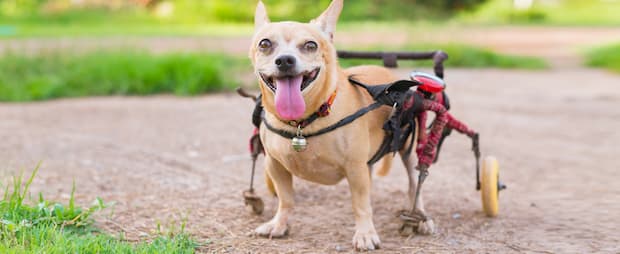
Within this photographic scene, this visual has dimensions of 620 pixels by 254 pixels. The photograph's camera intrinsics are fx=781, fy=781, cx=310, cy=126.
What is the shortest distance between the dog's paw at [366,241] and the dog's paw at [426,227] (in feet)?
1.30

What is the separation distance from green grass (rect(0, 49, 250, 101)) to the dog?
6084 millimetres

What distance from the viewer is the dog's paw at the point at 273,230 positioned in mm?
4152

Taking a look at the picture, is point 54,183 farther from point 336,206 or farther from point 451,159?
point 451,159

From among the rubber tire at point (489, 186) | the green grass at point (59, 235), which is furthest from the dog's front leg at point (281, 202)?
the rubber tire at point (489, 186)

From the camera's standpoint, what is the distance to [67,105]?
30.0ft

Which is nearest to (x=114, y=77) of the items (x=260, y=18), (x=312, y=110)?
(x=260, y=18)

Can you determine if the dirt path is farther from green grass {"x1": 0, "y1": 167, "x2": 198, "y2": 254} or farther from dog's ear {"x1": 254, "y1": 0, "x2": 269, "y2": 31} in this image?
dog's ear {"x1": 254, "y1": 0, "x2": 269, "y2": 31}

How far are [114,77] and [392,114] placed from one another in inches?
270

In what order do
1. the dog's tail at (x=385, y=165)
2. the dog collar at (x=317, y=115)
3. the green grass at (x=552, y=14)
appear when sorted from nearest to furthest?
1. the dog collar at (x=317, y=115)
2. the dog's tail at (x=385, y=165)
3. the green grass at (x=552, y=14)

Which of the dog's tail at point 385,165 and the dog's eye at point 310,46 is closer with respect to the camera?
the dog's eye at point 310,46

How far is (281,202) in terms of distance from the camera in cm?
421

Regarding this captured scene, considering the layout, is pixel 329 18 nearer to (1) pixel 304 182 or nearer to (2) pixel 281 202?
(2) pixel 281 202

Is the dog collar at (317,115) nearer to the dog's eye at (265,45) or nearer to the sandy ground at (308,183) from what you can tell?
the dog's eye at (265,45)

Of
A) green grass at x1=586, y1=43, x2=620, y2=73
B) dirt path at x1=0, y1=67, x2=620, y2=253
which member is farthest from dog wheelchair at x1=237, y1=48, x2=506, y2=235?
green grass at x1=586, y1=43, x2=620, y2=73
